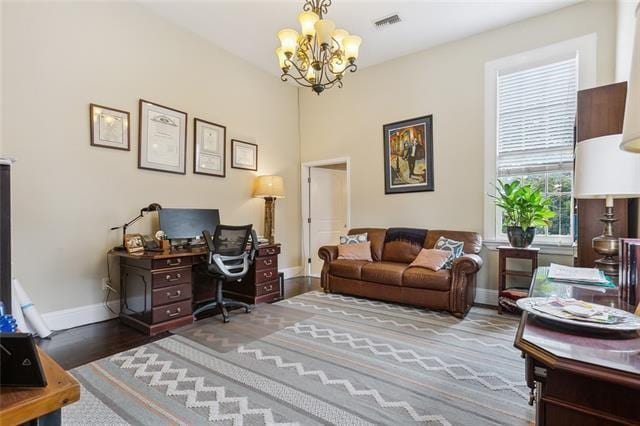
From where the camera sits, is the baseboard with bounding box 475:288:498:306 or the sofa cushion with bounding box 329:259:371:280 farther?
the sofa cushion with bounding box 329:259:371:280

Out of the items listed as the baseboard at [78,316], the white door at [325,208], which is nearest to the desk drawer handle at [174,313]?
the baseboard at [78,316]

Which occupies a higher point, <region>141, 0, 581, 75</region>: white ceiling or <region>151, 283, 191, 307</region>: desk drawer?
<region>141, 0, 581, 75</region>: white ceiling

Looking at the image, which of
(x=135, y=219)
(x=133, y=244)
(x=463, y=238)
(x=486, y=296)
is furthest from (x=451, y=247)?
(x=135, y=219)

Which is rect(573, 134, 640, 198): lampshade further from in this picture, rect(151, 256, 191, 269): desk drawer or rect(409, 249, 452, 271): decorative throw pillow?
rect(151, 256, 191, 269): desk drawer

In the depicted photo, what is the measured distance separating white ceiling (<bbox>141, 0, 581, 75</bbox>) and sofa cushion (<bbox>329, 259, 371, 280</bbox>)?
3009mm

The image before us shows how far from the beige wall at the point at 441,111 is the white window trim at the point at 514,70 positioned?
63 mm

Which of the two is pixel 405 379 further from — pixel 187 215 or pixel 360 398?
pixel 187 215

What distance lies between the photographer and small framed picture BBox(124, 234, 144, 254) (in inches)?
125

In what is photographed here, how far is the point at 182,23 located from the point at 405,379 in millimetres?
4552

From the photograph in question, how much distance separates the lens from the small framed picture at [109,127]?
3184 mm

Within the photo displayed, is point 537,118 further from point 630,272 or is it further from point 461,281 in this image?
point 630,272

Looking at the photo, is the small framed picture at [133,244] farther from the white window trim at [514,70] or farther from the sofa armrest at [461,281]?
the white window trim at [514,70]

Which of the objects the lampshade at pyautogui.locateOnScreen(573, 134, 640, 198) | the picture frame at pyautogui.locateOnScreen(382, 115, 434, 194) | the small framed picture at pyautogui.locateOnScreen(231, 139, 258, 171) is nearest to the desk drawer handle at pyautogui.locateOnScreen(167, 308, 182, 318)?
the small framed picture at pyautogui.locateOnScreen(231, 139, 258, 171)

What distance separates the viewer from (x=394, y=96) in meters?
4.73
